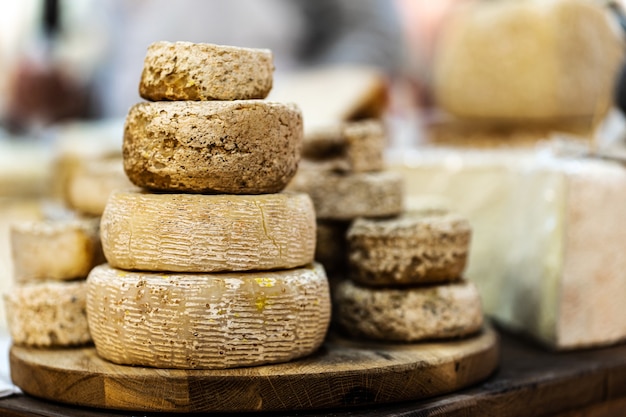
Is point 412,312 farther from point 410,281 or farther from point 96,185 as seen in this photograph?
point 96,185

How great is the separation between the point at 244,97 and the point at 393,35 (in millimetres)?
3375

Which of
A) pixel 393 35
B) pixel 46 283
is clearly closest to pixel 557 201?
pixel 46 283

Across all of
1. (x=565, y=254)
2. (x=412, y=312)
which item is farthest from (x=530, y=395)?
(x=565, y=254)

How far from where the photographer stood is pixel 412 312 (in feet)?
6.41

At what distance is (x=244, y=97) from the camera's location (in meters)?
1.78

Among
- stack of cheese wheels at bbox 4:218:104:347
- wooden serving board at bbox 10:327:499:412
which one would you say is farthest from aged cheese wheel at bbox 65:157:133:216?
wooden serving board at bbox 10:327:499:412

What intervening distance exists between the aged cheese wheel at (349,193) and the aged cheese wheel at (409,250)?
3.5 inches

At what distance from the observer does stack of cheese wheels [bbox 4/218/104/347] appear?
1909mm

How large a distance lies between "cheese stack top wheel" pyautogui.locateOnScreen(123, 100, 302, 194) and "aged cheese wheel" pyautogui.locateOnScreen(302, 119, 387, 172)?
1.29 feet

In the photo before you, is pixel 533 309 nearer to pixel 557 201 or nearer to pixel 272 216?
pixel 557 201

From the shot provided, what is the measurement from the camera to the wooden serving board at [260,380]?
5.37ft

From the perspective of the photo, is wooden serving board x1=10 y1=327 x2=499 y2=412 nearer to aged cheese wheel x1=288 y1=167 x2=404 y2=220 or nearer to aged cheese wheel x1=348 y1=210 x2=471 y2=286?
aged cheese wheel x1=348 y1=210 x2=471 y2=286

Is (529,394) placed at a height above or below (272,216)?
below

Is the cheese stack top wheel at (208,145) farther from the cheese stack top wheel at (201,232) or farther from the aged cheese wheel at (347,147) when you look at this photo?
the aged cheese wheel at (347,147)
